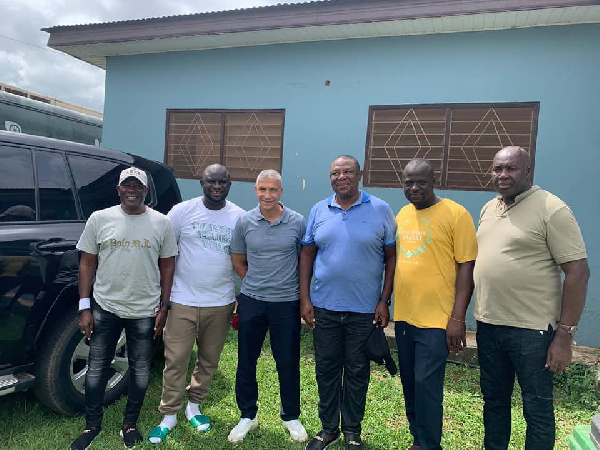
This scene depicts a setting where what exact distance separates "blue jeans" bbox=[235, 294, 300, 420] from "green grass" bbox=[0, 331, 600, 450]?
22 cm

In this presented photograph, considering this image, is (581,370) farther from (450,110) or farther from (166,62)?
(166,62)

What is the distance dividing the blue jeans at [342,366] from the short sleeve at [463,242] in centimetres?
66

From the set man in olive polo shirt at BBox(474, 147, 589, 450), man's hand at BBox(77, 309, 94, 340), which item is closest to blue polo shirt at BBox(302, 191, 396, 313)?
man in olive polo shirt at BBox(474, 147, 589, 450)

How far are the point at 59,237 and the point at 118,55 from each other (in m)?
4.85

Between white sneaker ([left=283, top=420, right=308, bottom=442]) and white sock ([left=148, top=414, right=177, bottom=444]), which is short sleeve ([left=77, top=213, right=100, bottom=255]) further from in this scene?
white sneaker ([left=283, top=420, right=308, bottom=442])

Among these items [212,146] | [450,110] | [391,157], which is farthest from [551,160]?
[212,146]

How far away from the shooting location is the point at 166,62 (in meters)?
6.33

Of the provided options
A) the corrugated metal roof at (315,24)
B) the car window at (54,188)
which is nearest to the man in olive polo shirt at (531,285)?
the car window at (54,188)

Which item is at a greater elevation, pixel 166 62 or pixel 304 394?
pixel 166 62

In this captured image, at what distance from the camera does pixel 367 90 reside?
5379 mm

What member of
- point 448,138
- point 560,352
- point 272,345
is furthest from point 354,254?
point 448,138

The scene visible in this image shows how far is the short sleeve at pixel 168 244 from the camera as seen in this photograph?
8.89ft

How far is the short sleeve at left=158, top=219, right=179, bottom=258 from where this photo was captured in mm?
2709

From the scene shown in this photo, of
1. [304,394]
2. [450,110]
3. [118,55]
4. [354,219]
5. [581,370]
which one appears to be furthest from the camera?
[118,55]
